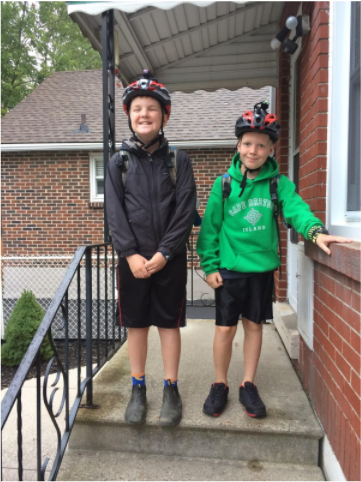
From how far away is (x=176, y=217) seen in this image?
209 cm

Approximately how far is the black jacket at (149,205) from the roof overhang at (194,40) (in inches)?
40.2

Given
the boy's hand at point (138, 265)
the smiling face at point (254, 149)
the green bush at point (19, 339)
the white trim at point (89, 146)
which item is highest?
the white trim at point (89, 146)

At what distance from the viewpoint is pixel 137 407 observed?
221cm

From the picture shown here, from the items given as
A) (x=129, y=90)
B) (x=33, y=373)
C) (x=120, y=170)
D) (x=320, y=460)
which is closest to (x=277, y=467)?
(x=320, y=460)

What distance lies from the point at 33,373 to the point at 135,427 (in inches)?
114

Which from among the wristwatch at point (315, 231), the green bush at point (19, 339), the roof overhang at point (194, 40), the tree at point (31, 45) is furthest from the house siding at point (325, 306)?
the tree at point (31, 45)

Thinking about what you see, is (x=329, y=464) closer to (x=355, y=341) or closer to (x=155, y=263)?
(x=355, y=341)

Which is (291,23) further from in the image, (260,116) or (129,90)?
(129,90)

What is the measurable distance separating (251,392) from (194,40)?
329 cm

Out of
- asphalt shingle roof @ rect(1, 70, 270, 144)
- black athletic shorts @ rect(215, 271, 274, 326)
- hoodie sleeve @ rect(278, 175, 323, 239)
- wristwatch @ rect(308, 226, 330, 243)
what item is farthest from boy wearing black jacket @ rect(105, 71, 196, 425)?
asphalt shingle roof @ rect(1, 70, 270, 144)

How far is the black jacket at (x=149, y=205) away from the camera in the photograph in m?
2.09

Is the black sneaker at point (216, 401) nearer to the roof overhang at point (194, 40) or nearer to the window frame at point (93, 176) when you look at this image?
the roof overhang at point (194, 40)

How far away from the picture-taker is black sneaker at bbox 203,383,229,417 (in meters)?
2.22

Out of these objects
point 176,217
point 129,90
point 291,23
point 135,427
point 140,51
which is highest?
point 140,51
